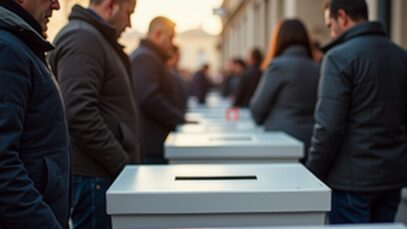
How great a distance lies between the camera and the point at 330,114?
2979 mm

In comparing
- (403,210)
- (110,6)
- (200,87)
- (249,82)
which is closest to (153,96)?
(110,6)

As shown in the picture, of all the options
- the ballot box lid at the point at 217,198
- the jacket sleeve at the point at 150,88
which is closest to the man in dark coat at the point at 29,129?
the ballot box lid at the point at 217,198

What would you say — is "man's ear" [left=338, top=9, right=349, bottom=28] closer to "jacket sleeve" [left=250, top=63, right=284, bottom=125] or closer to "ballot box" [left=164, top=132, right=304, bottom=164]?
"ballot box" [left=164, top=132, right=304, bottom=164]

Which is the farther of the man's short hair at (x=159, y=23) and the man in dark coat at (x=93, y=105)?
the man's short hair at (x=159, y=23)

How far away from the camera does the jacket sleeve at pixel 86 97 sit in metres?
2.65

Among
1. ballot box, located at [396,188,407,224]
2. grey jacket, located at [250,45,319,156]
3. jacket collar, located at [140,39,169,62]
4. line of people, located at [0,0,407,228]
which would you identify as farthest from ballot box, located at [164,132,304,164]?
ballot box, located at [396,188,407,224]

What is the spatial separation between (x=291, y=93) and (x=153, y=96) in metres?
1.02

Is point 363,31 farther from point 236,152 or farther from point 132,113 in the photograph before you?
point 132,113

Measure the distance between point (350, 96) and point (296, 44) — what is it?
4.68ft

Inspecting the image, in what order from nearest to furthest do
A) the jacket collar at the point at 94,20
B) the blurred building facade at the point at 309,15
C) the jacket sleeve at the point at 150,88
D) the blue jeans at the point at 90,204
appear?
the blue jeans at the point at 90,204 → the jacket collar at the point at 94,20 → the jacket sleeve at the point at 150,88 → the blurred building facade at the point at 309,15

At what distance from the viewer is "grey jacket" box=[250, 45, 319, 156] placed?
165 inches

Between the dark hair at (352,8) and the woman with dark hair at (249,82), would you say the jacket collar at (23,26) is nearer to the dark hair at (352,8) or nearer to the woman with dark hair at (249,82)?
the dark hair at (352,8)

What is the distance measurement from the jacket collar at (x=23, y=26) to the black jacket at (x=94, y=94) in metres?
0.71

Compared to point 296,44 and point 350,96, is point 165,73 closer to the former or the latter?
point 296,44
